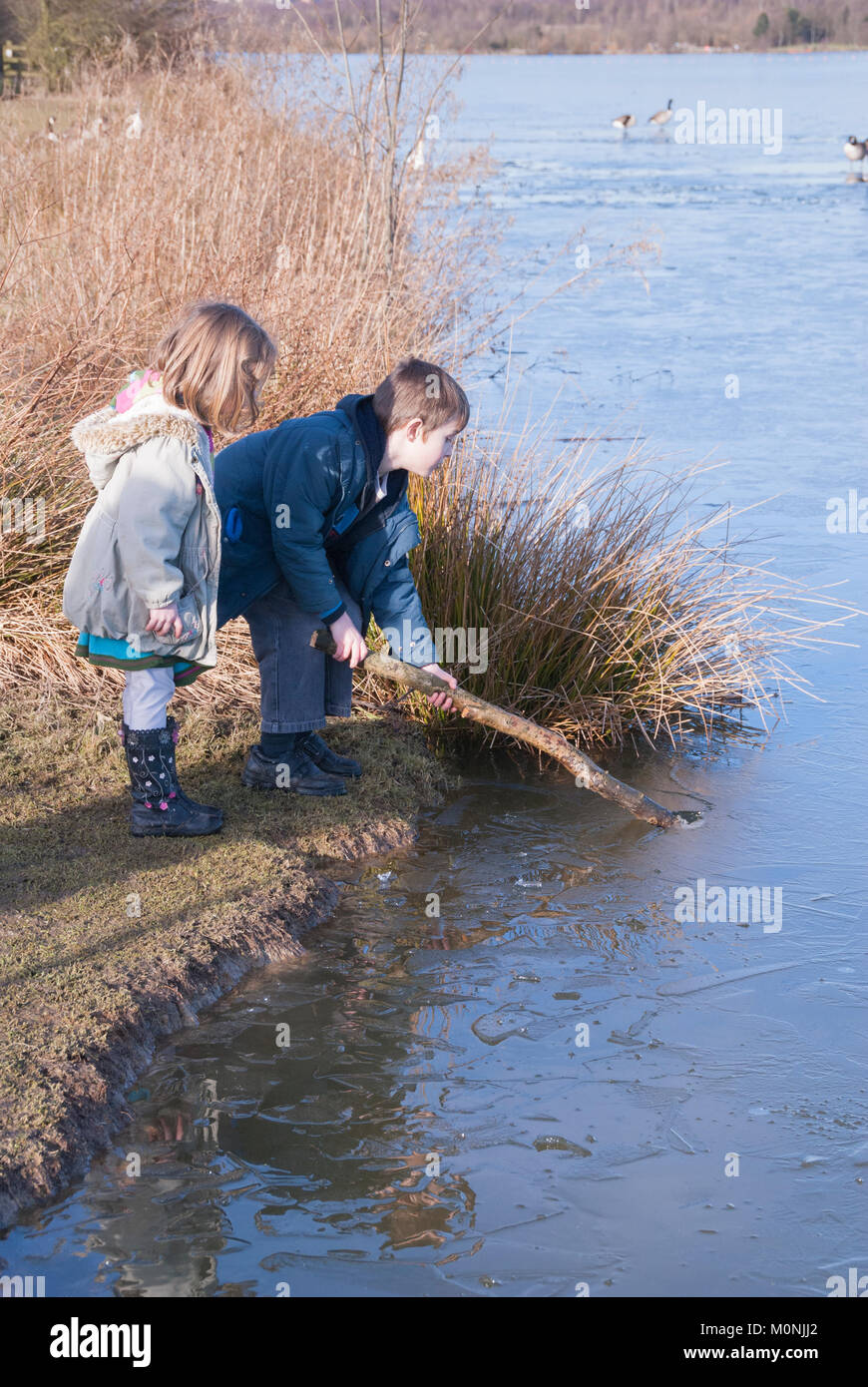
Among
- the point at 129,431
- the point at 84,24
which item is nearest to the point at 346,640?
the point at 129,431

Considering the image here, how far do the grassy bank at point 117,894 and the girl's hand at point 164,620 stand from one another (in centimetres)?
67

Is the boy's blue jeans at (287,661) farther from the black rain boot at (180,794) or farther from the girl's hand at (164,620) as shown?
the girl's hand at (164,620)

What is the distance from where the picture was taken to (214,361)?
354 cm

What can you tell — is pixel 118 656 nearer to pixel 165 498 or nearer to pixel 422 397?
pixel 165 498

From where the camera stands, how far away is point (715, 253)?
50.0 feet

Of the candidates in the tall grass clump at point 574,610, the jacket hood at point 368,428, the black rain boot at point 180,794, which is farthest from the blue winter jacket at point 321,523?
the tall grass clump at point 574,610

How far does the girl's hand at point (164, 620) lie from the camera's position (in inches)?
142

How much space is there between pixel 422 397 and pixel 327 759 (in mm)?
1298

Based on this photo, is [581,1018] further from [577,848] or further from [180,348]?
[180,348]

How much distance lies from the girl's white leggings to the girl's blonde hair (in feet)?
2.37

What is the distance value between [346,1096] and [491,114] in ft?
111

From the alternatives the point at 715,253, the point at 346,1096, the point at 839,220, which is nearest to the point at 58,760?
the point at 346,1096

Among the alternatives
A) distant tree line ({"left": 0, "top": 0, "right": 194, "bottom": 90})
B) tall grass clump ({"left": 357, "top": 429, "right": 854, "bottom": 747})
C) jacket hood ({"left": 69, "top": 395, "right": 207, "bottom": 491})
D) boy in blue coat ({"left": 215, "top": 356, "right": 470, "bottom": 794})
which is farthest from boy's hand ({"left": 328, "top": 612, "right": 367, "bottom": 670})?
distant tree line ({"left": 0, "top": 0, "right": 194, "bottom": 90})

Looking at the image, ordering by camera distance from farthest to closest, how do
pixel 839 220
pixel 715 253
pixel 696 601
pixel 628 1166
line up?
pixel 839 220, pixel 715 253, pixel 696 601, pixel 628 1166
